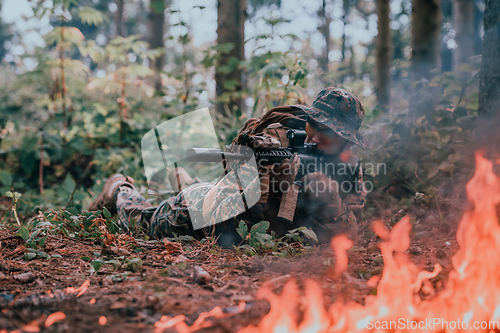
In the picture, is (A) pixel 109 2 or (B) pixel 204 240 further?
(A) pixel 109 2

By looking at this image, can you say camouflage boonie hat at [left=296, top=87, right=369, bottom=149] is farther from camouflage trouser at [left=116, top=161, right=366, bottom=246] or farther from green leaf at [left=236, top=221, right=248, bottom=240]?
green leaf at [left=236, top=221, right=248, bottom=240]

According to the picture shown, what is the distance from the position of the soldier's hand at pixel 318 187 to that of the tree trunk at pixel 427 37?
442 centimetres

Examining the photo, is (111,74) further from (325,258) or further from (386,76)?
(386,76)

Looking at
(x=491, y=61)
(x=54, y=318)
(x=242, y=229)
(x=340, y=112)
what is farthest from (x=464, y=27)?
(x=54, y=318)

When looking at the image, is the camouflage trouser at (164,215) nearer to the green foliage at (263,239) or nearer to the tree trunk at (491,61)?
the green foliage at (263,239)

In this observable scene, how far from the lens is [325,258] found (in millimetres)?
2527

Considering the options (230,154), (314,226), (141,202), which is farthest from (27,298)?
(314,226)

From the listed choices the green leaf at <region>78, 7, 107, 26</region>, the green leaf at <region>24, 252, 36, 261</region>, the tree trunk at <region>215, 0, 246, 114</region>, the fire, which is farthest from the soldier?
the green leaf at <region>78, 7, 107, 26</region>

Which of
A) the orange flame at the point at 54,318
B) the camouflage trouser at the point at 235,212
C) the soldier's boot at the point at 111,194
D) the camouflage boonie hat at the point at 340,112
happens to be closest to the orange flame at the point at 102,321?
the orange flame at the point at 54,318

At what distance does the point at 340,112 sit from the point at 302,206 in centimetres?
94

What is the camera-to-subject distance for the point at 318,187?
8.82 ft

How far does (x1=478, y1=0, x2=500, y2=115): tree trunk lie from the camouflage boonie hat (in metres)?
1.26

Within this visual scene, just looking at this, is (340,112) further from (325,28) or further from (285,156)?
(325,28)

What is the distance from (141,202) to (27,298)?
190 centimetres
